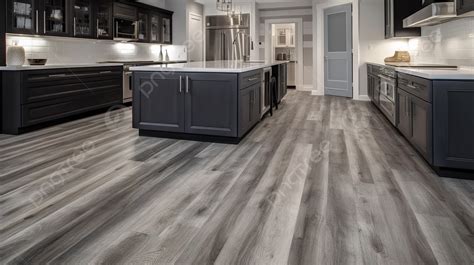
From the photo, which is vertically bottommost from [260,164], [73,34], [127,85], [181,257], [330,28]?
[181,257]

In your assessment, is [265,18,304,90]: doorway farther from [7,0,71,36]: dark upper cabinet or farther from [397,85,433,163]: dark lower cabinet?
[397,85,433,163]: dark lower cabinet

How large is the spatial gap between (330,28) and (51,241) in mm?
8033

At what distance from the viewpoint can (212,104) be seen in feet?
12.0

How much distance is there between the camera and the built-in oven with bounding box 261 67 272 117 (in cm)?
496

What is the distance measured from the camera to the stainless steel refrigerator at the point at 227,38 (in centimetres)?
940

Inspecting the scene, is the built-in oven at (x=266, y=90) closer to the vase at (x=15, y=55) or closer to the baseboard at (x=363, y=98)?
the baseboard at (x=363, y=98)

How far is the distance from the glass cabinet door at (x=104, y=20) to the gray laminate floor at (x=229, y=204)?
2.80 meters

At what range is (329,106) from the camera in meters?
6.73

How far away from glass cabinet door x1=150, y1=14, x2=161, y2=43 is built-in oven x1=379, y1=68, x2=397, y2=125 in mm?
5025

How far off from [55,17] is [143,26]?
253 cm

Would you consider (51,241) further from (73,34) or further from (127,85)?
(127,85)

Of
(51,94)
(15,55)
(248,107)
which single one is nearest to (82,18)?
(15,55)

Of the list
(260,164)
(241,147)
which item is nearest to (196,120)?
(241,147)

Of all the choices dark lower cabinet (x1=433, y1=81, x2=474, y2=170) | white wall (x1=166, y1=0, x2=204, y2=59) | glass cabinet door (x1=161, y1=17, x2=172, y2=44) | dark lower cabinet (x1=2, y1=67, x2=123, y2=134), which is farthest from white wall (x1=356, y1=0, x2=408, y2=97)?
dark lower cabinet (x1=2, y1=67, x2=123, y2=134)
